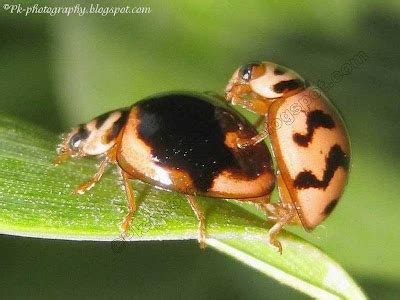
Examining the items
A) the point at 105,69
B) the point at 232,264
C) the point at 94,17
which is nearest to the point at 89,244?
the point at 232,264

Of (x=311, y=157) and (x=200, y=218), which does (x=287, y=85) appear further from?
(x=200, y=218)

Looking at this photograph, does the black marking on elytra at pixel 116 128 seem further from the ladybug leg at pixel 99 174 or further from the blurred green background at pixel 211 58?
the blurred green background at pixel 211 58

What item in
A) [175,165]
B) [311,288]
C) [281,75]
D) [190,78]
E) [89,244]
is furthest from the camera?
[190,78]

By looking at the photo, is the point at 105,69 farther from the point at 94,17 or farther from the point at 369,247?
the point at 369,247

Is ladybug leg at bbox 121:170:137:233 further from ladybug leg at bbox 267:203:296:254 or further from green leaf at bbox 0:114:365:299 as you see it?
ladybug leg at bbox 267:203:296:254

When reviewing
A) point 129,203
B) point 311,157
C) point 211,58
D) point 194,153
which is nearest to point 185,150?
point 194,153

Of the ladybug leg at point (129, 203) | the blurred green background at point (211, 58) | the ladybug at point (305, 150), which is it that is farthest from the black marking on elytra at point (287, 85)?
the blurred green background at point (211, 58)
